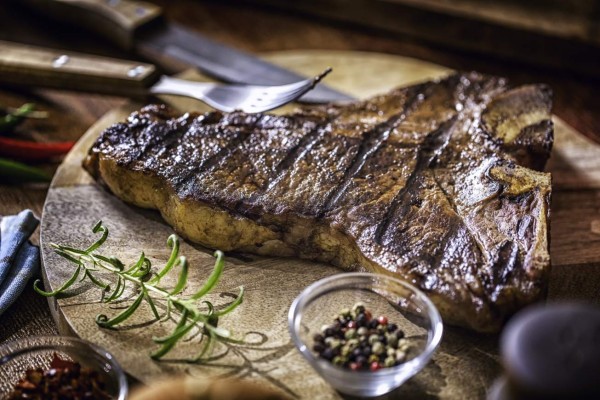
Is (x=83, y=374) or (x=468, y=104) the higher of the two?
(x=468, y=104)

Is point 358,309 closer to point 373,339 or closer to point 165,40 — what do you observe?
point 373,339

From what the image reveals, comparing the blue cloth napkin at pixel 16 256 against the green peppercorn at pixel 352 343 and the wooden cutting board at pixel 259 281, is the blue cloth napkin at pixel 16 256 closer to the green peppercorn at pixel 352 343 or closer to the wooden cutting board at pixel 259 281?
the wooden cutting board at pixel 259 281

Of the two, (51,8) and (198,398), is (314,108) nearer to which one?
(198,398)

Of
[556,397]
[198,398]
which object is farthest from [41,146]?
[556,397]

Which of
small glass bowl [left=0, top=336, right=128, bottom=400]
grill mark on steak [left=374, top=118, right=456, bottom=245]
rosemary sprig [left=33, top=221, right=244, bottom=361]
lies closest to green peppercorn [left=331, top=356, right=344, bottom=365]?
rosemary sprig [left=33, top=221, right=244, bottom=361]

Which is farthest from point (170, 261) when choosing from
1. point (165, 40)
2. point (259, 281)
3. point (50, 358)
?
point (165, 40)

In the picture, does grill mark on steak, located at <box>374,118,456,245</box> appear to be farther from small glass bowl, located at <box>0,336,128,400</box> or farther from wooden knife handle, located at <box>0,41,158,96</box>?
wooden knife handle, located at <box>0,41,158,96</box>
